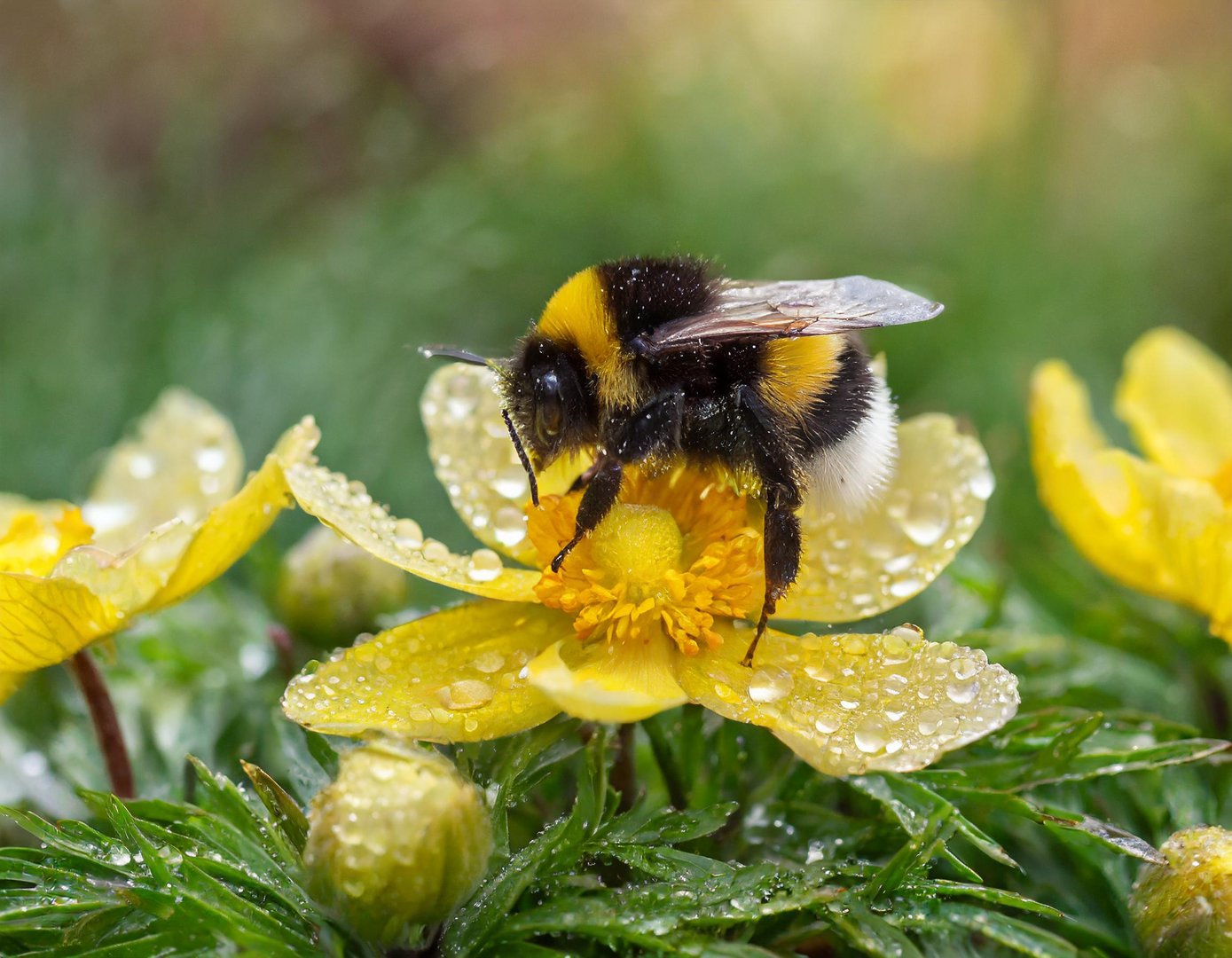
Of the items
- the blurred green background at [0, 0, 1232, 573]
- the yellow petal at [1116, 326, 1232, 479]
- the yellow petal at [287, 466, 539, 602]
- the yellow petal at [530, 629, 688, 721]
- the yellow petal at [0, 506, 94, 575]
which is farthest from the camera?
the blurred green background at [0, 0, 1232, 573]

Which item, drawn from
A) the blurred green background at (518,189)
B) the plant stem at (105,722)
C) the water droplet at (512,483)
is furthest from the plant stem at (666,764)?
the blurred green background at (518,189)

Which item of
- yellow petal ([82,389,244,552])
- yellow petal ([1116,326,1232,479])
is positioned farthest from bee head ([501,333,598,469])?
yellow petal ([1116,326,1232,479])

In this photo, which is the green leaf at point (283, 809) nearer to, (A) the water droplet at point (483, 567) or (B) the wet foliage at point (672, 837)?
(B) the wet foliage at point (672, 837)

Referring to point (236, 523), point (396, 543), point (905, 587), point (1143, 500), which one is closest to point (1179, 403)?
point (1143, 500)

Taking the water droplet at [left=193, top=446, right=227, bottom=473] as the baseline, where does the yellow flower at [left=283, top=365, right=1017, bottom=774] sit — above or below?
below

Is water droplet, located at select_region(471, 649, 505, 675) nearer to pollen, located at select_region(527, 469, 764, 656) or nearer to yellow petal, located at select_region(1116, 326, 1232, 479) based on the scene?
pollen, located at select_region(527, 469, 764, 656)

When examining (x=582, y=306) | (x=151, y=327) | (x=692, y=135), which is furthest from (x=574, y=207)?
(x=582, y=306)

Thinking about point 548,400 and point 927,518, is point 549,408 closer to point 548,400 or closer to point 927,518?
point 548,400

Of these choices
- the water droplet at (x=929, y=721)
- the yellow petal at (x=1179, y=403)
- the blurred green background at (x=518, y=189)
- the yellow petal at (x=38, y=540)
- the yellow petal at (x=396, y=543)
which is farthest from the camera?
the blurred green background at (x=518, y=189)
